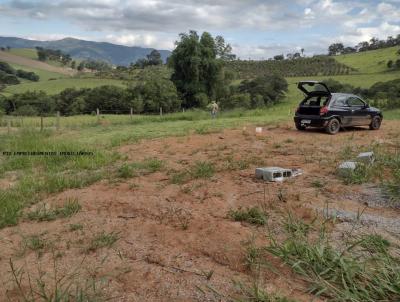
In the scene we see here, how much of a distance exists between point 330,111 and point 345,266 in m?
10.3

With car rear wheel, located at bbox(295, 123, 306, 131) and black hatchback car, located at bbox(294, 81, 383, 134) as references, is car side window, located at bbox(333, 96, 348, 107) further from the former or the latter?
car rear wheel, located at bbox(295, 123, 306, 131)

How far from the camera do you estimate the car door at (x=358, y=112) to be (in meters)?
13.7

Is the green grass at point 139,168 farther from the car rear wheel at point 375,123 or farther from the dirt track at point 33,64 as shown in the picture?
the dirt track at point 33,64

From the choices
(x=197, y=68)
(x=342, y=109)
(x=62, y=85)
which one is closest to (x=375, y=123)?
(x=342, y=109)

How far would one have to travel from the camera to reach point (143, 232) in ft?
15.7

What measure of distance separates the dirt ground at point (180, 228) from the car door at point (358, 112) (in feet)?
17.1

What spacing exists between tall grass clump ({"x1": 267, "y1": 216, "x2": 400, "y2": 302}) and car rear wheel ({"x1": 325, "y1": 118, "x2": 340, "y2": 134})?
30.9 ft

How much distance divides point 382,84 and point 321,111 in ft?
102

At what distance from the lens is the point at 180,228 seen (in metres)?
4.84

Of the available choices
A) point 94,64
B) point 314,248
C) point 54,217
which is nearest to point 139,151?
point 54,217

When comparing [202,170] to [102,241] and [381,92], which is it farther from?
[381,92]

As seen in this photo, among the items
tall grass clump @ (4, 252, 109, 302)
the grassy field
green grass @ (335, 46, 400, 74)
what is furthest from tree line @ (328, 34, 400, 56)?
tall grass clump @ (4, 252, 109, 302)

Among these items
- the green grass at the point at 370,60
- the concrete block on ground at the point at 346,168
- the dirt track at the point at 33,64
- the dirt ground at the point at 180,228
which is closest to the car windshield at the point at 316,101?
the dirt ground at the point at 180,228

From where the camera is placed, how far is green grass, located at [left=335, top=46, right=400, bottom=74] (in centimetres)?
5755
